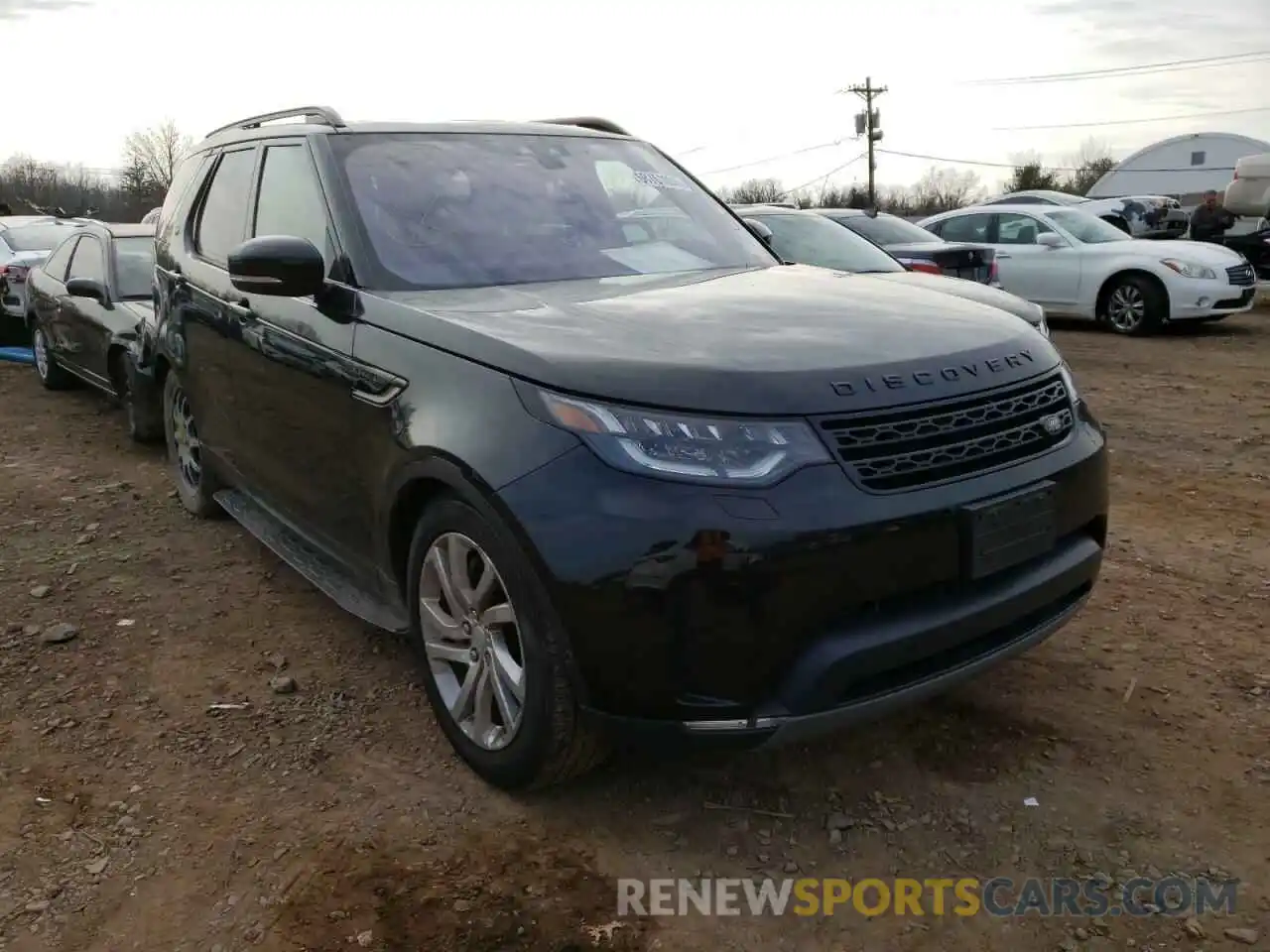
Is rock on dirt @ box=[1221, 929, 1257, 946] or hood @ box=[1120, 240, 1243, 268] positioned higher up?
hood @ box=[1120, 240, 1243, 268]

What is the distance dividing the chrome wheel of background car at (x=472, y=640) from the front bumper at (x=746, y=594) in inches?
12.2

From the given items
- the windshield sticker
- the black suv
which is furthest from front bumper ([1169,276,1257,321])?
the black suv

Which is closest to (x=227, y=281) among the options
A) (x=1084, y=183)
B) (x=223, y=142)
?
(x=223, y=142)

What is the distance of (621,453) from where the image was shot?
2.34 m

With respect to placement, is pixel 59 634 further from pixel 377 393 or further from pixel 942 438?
pixel 942 438

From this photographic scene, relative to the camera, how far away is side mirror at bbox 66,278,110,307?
713 cm

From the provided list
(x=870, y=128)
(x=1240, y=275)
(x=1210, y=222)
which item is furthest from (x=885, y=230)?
(x=870, y=128)

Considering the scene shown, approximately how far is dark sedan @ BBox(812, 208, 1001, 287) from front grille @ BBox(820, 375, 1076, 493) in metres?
6.16

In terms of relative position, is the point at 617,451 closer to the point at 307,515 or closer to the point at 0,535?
the point at 307,515

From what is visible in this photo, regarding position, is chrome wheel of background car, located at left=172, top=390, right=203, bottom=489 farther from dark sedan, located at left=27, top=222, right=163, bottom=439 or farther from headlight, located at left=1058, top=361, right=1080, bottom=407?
headlight, located at left=1058, top=361, right=1080, bottom=407

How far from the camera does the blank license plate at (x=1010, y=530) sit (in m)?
2.47

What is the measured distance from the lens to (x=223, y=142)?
4734 mm

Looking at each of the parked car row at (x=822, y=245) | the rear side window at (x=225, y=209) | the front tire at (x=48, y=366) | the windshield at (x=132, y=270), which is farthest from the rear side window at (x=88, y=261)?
the parked car row at (x=822, y=245)

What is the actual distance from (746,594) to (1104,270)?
11.2m
